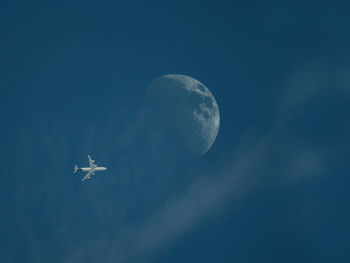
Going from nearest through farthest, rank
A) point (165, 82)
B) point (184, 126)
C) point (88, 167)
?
point (184, 126), point (165, 82), point (88, 167)

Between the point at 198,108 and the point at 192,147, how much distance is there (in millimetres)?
12893

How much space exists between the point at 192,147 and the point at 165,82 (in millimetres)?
23934

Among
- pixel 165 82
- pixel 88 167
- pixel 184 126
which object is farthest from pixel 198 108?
pixel 88 167

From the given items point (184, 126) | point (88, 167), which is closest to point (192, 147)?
point (184, 126)

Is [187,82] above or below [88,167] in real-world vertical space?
above

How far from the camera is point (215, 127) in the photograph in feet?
305

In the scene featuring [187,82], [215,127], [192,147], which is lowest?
[192,147]

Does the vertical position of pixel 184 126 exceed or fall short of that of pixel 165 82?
it falls short

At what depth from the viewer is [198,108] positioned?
88.4 metres

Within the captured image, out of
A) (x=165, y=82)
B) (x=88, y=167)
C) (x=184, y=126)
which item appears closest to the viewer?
(x=184, y=126)

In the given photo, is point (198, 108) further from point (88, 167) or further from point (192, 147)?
point (88, 167)

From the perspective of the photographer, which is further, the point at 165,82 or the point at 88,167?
the point at 88,167

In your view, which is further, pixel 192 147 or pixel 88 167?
pixel 88 167

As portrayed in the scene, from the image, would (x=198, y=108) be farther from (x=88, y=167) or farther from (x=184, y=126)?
(x=88, y=167)
